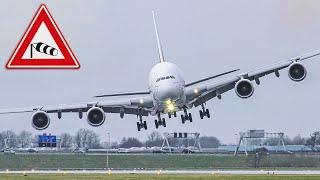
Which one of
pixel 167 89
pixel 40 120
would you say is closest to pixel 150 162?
pixel 40 120

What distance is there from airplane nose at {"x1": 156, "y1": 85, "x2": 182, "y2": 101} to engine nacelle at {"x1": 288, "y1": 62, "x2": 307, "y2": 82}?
447 inches

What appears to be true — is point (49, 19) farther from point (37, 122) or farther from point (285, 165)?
point (285, 165)

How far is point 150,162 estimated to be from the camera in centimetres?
13262

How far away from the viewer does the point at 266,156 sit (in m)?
136

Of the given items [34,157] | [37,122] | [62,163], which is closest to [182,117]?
[37,122]

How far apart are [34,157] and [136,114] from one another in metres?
60.3

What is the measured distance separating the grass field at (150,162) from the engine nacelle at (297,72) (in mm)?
50712

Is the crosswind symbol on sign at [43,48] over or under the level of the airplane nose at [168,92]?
under

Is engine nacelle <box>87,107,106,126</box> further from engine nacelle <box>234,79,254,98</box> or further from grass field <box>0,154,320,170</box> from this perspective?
grass field <box>0,154,320,170</box>

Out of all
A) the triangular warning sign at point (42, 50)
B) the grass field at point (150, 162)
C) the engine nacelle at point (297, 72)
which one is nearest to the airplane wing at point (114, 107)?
the engine nacelle at point (297, 72)

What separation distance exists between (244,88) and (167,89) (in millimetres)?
8195

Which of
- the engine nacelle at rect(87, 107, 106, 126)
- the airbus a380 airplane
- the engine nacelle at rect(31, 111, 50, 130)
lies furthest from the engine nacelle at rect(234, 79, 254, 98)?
the engine nacelle at rect(31, 111, 50, 130)

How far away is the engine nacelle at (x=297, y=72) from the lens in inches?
2758

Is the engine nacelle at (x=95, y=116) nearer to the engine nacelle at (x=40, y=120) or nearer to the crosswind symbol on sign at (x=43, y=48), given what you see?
the engine nacelle at (x=40, y=120)
